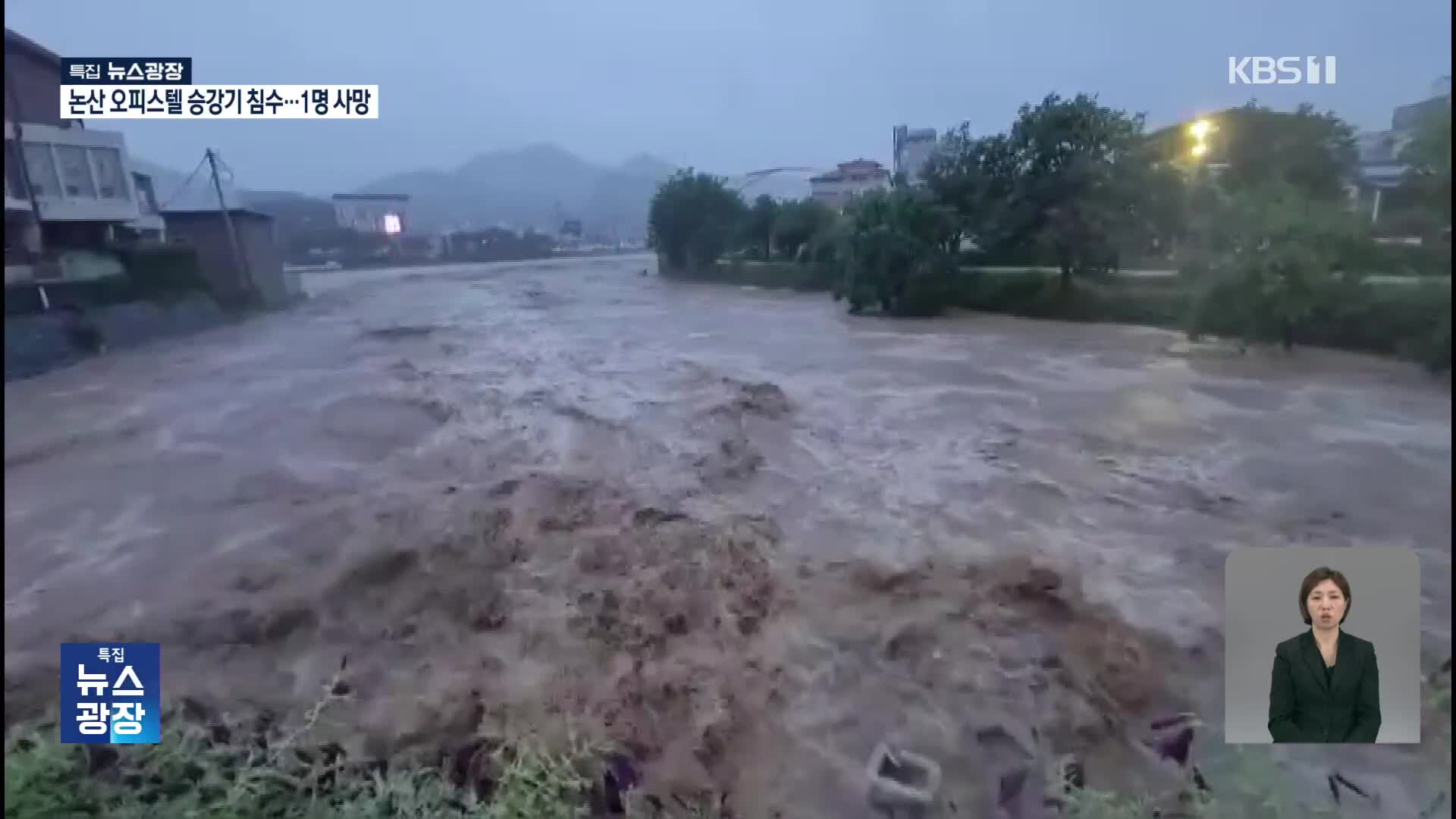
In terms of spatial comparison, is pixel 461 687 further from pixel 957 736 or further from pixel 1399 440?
pixel 1399 440

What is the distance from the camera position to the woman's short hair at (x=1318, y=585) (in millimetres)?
1712

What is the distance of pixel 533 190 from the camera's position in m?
2.53

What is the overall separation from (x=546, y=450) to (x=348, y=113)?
1079 mm

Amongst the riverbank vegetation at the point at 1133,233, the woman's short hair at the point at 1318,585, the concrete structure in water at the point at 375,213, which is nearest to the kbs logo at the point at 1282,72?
the riverbank vegetation at the point at 1133,233

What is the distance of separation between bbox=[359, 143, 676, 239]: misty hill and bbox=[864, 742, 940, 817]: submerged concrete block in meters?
1.75

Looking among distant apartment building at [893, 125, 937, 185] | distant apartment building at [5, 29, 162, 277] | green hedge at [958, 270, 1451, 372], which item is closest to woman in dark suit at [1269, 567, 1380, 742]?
green hedge at [958, 270, 1451, 372]

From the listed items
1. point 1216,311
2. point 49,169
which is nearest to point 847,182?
point 1216,311

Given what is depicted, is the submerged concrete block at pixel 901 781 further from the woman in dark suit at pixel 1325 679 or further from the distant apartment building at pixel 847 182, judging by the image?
the distant apartment building at pixel 847 182

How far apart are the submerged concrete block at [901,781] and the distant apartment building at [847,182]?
5.26 ft

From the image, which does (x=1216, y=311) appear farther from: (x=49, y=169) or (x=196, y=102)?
(x=49, y=169)

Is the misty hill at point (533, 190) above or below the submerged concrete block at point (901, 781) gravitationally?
above

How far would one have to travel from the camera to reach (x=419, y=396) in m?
2.36

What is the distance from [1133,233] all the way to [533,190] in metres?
1.85

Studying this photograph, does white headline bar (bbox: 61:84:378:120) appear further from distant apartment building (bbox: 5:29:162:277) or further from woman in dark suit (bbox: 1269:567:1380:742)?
woman in dark suit (bbox: 1269:567:1380:742)
